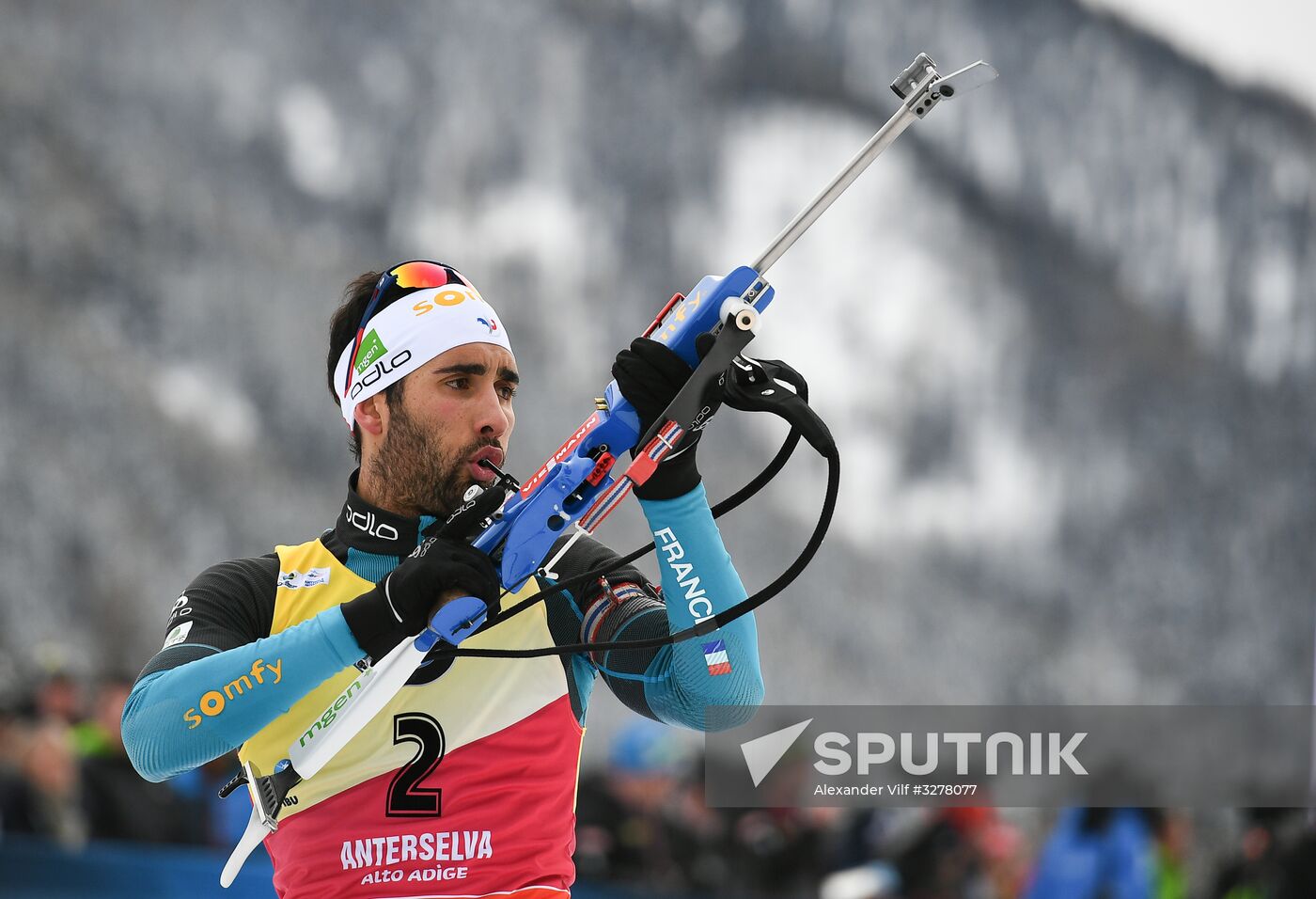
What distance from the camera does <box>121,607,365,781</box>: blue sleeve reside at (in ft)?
6.35

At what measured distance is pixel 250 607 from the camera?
2230mm

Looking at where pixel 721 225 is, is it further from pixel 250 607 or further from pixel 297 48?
pixel 250 607

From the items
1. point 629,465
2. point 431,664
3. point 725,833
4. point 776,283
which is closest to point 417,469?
point 431,664

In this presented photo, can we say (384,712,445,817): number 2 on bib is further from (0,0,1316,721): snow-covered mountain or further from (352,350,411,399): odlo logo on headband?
(0,0,1316,721): snow-covered mountain

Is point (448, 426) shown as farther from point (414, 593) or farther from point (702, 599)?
point (702, 599)

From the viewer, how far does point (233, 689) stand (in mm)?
1939

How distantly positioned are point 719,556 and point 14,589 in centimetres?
1001

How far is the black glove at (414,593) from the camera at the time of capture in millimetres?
1960

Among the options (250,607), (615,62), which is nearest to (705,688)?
(250,607)

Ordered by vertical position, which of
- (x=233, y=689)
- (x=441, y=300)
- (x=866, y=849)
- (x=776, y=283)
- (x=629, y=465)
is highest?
(x=776, y=283)

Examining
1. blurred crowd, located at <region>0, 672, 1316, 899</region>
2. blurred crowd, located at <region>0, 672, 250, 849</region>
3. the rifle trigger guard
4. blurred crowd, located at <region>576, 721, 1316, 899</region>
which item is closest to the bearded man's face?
the rifle trigger guard

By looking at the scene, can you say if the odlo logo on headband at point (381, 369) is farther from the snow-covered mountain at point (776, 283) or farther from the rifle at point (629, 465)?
the snow-covered mountain at point (776, 283)

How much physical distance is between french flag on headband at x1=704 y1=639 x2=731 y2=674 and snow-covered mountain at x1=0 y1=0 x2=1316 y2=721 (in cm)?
850

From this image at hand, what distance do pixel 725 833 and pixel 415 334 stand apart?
4229 millimetres
